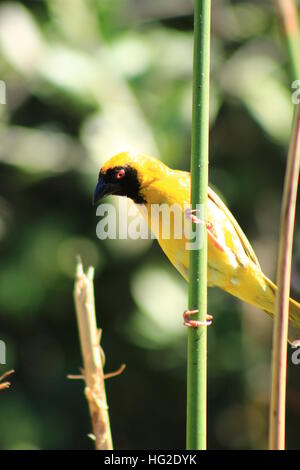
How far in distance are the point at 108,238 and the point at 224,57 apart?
2.81ft

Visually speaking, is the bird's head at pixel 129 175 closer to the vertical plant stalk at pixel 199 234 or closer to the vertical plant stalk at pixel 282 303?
the vertical plant stalk at pixel 199 234

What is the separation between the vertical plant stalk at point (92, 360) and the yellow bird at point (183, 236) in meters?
0.79

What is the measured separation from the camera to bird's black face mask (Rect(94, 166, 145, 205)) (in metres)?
1.56

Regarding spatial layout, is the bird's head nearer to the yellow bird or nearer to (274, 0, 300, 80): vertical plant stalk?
the yellow bird

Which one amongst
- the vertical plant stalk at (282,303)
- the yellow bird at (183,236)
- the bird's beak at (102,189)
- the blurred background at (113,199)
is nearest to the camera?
the vertical plant stalk at (282,303)

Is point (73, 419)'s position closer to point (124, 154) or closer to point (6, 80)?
point (6, 80)

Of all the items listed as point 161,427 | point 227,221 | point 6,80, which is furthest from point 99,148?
point 161,427

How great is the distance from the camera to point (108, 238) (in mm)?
2871

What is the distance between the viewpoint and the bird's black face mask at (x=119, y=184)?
1.56 m

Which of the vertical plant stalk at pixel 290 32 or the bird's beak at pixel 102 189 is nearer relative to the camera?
the vertical plant stalk at pixel 290 32

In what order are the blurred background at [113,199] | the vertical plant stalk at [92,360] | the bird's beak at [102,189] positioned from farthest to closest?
the blurred background at [113,199] → the bird's beak at [102,189] → the vertical plant stalk at [92,360]

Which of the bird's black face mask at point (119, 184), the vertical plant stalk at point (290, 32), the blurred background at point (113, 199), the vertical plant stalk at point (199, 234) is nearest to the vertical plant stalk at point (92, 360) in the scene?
the vertical plant stalk at point (199, 234)

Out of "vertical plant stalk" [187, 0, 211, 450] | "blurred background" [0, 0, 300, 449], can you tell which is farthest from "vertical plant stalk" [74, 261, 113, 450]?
"blurred background" [0, 0, 300, 449]

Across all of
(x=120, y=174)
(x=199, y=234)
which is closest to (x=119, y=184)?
(x=120, y=174)
